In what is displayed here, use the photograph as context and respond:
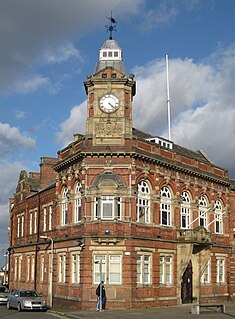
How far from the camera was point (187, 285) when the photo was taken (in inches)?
1644

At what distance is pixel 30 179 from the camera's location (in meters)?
56.6

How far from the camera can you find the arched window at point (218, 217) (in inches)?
1806

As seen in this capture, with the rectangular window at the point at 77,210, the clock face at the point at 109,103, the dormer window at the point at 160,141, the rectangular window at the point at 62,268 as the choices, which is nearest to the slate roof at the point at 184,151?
the dormer window at the point at 160,141

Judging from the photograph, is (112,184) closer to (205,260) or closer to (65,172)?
(65,172)

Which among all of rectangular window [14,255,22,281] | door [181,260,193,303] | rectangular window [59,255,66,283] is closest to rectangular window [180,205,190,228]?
door [181,260,193,303]

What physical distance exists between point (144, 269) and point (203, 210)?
10.1 meters

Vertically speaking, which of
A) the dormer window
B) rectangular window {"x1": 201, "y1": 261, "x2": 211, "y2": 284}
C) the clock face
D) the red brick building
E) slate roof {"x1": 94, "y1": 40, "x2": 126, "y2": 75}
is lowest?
rectangular window {"x1": 201, "y1": 261, "x2": 211, "y2": 284}

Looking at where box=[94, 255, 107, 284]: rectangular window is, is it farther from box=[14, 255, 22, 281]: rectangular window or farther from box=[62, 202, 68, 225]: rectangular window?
box=[14, 255, 22, 281]: rectangular window

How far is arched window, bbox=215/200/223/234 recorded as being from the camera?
4588 cm

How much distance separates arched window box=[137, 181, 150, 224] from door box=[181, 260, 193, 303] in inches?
285

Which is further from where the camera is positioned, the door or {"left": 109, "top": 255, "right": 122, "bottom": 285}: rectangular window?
the door

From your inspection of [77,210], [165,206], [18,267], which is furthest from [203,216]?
[18,267]

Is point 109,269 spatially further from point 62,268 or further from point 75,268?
point 62,268

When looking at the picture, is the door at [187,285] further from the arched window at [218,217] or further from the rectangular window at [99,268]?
the rectangular window at [99,268]
